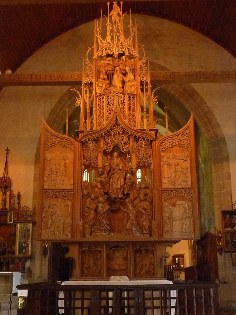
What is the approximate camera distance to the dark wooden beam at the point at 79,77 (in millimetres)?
12570

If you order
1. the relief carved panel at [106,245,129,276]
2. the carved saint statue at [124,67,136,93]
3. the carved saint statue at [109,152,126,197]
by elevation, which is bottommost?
the relief carved panel at [106,245,129,276]

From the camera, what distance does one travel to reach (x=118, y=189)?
30.4ft

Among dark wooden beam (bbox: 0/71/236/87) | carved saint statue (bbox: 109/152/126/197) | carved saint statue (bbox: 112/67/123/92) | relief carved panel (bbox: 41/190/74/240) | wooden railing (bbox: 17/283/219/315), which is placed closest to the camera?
wooden railing (bbox: 17/283/219/315)

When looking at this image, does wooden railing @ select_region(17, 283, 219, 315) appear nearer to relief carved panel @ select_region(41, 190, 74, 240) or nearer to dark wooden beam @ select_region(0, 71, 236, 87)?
relief carved panel @ select_region(41, 190, 74, 240)

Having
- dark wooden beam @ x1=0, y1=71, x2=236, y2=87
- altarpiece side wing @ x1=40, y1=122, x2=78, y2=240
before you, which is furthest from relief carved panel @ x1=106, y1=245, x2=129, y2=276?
dark wooden beam @ x1=0, y1=71, x2=236, y2=87

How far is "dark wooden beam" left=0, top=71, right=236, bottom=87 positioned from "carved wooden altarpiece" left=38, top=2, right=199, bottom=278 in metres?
2.97

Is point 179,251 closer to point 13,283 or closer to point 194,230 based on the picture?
point 13,283

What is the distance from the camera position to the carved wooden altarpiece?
9172 mm

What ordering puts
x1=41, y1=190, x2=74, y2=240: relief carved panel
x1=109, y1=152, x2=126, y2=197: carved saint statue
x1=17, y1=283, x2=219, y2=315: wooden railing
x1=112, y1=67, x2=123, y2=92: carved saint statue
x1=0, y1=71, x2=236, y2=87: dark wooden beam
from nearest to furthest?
1. x1=17, y1=283, x2=219, y2=315: wooden railing
2. x1=41, y1=190, x2=74, y2=240: relief carved panel
3. x1=109, y1=152, x2=126, y2=197: carved saint statue
4. x1=112, y1=67, x2=123, y2=92: carved saint statue
5. x1=0, y1=71, x2=236, y2=87: dark wooden beam

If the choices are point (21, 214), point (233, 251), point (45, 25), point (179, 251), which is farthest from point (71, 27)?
point (179, 251)

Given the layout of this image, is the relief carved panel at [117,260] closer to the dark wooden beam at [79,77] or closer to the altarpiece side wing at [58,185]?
the altarpiece side wing at [58,185]

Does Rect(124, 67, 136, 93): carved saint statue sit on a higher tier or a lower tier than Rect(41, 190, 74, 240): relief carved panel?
higher

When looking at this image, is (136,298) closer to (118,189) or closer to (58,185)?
(118,189)

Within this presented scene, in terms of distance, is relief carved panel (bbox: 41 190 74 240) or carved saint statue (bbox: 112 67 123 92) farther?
carved saint statue (bbox: 112 67 123 92)
